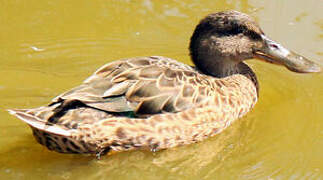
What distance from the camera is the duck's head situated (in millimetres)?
6375

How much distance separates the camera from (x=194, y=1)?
8.87m

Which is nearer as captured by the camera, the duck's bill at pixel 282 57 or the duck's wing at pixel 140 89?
the duck's wing at pixel 140 89

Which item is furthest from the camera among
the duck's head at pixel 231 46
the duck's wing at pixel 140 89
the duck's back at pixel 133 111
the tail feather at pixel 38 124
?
the duck's head at pixel 231 46

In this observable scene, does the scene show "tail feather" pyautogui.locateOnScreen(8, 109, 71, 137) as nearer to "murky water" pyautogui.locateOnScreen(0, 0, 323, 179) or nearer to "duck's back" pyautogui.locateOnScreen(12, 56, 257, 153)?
"duck's back" pyautogui.locateOnScreen(12, 56, 257, 153)

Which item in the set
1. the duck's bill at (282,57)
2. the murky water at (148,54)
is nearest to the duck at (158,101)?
the duck's bill at (282,57)

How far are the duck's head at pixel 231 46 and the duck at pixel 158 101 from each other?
0.01 meters

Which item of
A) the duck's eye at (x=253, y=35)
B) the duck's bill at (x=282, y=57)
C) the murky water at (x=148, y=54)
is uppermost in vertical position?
the duck's eye at (x=253, y=35)

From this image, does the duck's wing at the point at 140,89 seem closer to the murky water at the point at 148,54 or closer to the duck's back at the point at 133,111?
the duck's back at the point at 133,111

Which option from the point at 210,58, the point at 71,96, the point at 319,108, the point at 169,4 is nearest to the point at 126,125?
the point at 71,96

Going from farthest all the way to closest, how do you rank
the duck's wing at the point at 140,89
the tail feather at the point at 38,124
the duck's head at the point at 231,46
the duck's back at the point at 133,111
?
1. the duck's head at the point at 231,46
2. the duck's wing at the point at 140,89
3. the duck's back at the point at 133,111
4. the tail feather at the point at 38,124

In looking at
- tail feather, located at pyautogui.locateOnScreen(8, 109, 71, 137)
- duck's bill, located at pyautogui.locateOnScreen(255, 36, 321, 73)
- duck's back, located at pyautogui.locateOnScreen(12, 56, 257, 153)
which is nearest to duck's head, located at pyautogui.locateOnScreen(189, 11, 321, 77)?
duck's bill, located at pyautogui.locateOnScreen(255, 36, 321, 73)

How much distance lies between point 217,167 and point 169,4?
381 cm

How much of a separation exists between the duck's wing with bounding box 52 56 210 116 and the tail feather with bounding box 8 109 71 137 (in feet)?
Answer: 1.08

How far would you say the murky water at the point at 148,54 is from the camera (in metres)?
5.63
